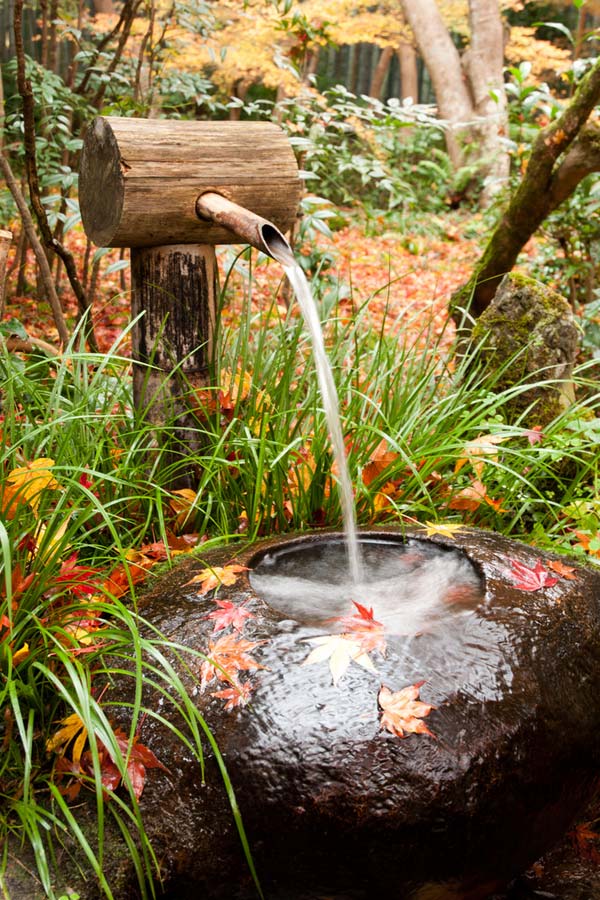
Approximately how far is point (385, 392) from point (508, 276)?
48.5 inches

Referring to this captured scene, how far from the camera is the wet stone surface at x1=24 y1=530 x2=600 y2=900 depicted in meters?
1.70

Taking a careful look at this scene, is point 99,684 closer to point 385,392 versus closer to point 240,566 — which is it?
point 240,566

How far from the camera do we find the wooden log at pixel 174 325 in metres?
2.86

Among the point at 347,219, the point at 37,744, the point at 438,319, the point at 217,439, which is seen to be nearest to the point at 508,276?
the point at 217,439

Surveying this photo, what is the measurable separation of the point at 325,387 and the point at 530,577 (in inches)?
30.8

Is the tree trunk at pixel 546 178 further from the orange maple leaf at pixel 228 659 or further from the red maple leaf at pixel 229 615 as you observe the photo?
the orange maple leaf at pixel 228 659

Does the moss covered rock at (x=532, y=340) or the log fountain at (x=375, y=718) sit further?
the moss covered rock at (x=532, y=340)

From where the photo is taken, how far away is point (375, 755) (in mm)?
1708

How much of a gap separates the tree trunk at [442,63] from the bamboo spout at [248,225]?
402 inches

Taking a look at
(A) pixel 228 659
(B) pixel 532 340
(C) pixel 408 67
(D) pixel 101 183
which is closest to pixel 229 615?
(A) pixel 228 659

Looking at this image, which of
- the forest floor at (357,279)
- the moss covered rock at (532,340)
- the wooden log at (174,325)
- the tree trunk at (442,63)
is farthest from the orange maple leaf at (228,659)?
the tree trunk at (442,63)

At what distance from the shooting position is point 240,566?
2238mm

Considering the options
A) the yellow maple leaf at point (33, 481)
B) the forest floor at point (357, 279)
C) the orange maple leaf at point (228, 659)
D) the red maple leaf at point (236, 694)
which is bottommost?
the forest floor at point (357, 279)

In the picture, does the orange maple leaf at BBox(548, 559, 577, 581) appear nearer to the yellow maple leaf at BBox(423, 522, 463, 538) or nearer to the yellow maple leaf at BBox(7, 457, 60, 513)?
the yellow maple leaf at BBox(423, 522, 463, 538)
